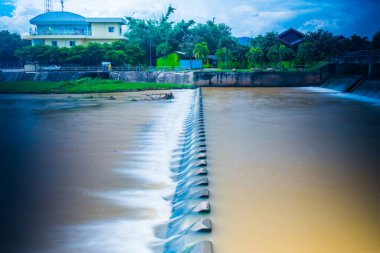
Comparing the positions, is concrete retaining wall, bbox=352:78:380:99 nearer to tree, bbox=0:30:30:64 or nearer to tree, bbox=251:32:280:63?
tree, bbox=251:32:280:63

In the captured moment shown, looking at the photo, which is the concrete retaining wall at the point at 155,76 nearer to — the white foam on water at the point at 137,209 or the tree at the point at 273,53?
the tree at the point at 273,53

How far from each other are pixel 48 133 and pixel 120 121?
2.67 meters

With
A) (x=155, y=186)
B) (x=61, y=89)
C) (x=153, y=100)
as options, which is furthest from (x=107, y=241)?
(x=61, y=89)

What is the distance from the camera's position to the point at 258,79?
27.7 m

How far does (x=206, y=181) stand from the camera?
581cm

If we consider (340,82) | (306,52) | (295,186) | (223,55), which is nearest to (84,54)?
(223,55)

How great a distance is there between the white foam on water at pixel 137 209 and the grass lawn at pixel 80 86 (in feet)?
56.8

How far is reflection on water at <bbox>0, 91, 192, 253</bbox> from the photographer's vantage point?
4.63 m

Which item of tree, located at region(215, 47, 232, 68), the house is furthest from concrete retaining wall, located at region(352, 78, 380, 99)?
the house

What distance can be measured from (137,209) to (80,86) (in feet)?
77.3

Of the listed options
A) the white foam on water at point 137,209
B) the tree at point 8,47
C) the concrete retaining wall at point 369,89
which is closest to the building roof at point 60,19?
the tree at point 8,47

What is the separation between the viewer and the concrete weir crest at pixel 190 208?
13.7 ft

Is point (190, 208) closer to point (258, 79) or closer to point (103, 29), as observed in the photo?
point (258, 79)

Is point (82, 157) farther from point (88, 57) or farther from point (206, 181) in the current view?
point (88, 57)
